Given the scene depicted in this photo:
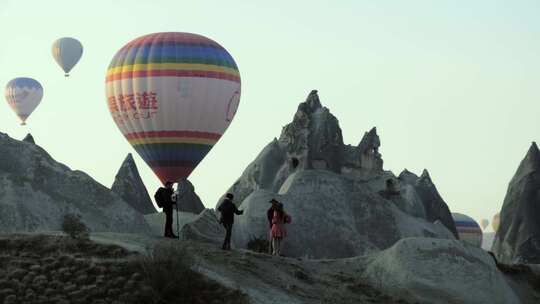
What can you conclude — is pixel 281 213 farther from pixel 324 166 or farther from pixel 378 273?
pixel 324 166

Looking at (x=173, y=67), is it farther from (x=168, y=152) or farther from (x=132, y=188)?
(x=132, y=188)

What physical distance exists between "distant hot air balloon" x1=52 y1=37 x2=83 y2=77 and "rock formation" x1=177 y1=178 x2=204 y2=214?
47.9 feet

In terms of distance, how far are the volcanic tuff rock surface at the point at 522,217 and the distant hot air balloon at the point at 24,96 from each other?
36.5 metres

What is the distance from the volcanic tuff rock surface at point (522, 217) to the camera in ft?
253

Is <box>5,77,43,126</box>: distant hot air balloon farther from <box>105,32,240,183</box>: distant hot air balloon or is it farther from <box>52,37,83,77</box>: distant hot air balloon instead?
<box>105,32,240,183</box>: distant hot air balloon

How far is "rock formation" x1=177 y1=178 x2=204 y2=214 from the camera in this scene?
78.3m

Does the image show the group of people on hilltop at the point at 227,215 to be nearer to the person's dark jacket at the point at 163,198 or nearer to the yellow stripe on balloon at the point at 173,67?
the person's dark jacket at the point at 163,198

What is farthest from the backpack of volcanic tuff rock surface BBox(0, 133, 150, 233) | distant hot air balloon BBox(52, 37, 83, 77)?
distant hot air balloon BBox(52, 37, 83, 77)

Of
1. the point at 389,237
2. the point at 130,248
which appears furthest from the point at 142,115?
the point at 130,248

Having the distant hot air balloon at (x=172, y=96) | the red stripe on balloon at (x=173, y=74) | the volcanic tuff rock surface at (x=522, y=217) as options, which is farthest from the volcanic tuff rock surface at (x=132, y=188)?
the volcanic tuff rock surface at (x=522, y=217)

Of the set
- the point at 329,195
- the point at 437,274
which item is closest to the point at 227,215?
the point at 437,274

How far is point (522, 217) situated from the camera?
7869cm

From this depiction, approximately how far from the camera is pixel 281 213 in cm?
3388

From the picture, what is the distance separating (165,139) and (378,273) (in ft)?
88.6
